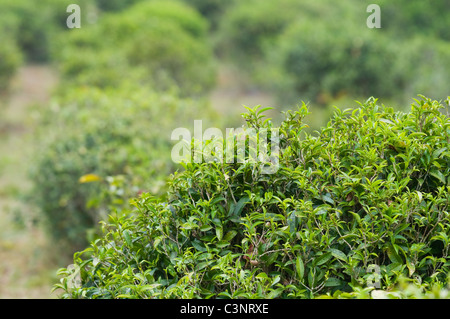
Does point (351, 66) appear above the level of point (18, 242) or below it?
above

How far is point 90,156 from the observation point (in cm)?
498

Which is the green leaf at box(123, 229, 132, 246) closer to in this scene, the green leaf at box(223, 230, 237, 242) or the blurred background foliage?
the green leaf at box(223, 230, 237, 242)

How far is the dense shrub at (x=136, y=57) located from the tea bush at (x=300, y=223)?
7271 millimetres

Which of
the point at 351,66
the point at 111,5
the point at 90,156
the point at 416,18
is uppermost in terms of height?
the point at 111,5

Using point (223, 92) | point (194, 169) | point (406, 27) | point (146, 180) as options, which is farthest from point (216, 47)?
point (194, 169)

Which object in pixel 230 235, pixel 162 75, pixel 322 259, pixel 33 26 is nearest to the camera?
pixel 322 259

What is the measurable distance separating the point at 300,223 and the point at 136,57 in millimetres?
10478

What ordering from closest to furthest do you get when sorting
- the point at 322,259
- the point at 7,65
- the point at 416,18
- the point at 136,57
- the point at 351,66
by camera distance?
the point at 322,259, the point at 351,66, the point at 7,65, the point at 136,57, the point at 416,18

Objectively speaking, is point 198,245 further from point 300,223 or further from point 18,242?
point 18,242

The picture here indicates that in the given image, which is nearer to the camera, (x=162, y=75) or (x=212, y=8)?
(x=162, y=75)

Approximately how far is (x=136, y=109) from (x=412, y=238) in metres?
4.66

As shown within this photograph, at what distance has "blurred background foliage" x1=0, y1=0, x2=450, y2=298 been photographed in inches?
205

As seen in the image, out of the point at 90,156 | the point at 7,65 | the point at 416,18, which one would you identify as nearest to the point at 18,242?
the point at 90,156

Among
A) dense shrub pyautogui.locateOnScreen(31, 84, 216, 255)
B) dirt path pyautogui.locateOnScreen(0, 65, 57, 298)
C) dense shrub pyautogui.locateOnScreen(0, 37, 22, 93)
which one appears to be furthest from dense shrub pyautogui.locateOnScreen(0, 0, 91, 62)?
dense shrub pyautogui.locateOnScreen(31, 84, 216, 255)
